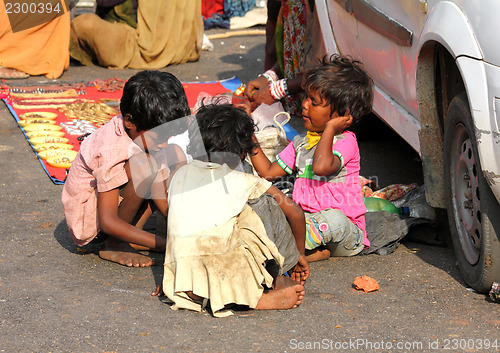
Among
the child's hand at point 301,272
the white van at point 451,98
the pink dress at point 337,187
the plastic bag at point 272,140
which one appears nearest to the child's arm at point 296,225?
the child's hand at point 301,272

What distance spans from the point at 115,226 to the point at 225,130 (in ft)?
2.53

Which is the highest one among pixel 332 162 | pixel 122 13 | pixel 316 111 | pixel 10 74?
pixel 316 111

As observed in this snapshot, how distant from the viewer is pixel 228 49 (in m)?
9.84

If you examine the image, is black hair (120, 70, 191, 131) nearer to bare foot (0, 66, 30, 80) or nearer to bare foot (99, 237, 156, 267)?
bare foot (99, 237, 156, 267)

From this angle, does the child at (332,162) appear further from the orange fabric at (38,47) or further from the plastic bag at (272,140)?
the orange fabric at (38,47)

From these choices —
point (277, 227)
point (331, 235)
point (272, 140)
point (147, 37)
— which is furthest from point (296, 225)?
point (147, 37)

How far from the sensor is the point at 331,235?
11.4 ft

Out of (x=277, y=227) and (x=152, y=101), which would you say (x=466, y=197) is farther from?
(x=152, y=101)

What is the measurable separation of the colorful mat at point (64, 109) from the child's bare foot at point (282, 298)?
2.29m

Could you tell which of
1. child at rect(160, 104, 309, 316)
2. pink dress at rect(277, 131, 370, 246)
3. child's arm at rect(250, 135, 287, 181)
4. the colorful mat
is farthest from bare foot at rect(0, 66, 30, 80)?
child at rect(160, 104, 309, 316)

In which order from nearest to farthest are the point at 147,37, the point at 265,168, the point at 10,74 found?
the point at 265,168 < the point at 10,74 < the point at 147,37

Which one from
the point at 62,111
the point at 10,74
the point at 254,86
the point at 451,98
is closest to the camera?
Answer: the point at 451,98

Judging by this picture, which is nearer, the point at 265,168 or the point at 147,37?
the point at 265,168

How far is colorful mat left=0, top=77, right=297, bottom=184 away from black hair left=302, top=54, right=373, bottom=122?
1.91m
